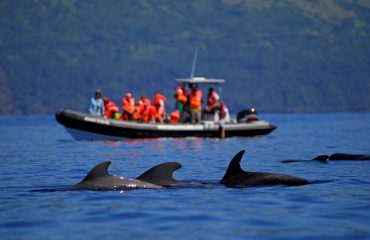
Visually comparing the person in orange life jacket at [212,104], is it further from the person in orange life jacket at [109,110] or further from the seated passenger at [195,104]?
the person in orange life jacket at [109,110]

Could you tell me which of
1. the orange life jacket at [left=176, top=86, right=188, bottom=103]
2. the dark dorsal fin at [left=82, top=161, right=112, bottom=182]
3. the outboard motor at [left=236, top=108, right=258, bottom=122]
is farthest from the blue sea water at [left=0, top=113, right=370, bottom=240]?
the outboard motor at [left=236, top=108, right=258, bottom=122]

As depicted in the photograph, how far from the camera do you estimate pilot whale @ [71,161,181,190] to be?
49.8 ft

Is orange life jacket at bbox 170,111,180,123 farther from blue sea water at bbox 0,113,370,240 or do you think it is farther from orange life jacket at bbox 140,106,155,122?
blue sea water at bbox 0,113,370,240

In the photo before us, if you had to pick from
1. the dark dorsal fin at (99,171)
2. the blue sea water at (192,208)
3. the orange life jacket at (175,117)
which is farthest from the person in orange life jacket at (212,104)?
the dark dorsal fin at (99,171)

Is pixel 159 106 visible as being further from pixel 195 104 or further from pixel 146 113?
pixel 195 104

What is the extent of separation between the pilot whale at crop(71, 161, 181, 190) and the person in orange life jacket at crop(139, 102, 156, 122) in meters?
22.1

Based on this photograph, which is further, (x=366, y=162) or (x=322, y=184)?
(x=366, y=162)

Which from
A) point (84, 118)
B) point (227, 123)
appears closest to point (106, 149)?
point (84, 118)

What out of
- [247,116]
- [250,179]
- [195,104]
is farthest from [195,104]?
[250,179]

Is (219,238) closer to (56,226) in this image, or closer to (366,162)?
(56,226)

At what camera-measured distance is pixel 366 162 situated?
21.7 m

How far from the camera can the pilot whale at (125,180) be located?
15172 mm

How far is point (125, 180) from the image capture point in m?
15.4

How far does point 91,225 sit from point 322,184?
230 inches
